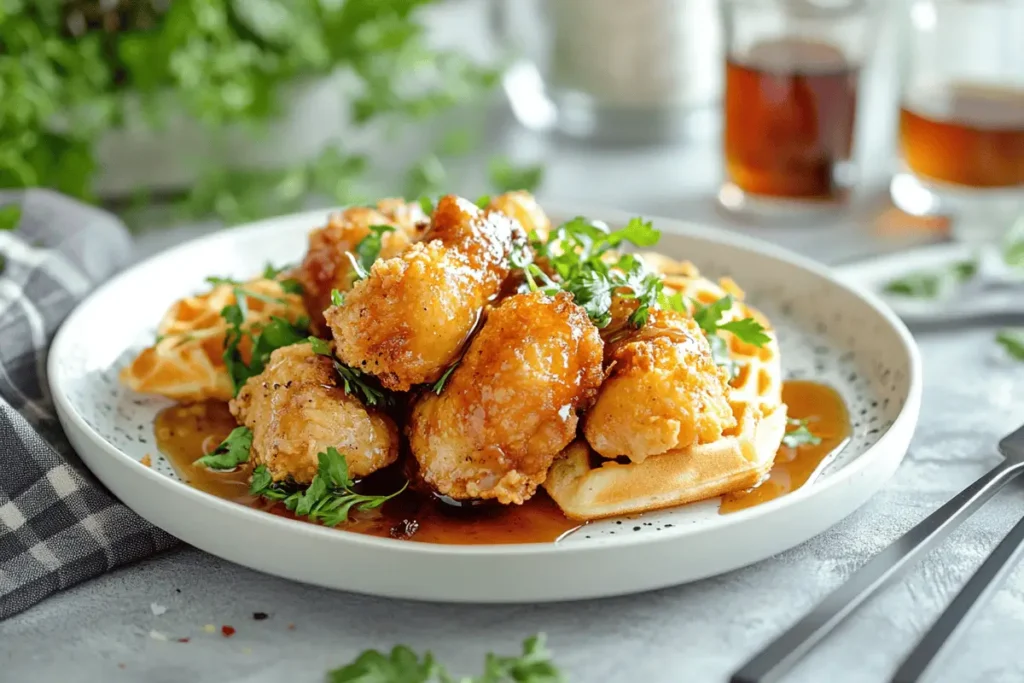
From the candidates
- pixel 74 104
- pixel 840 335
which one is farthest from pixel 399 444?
pixel 74 104

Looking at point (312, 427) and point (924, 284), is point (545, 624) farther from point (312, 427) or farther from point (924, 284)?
point (924, 284)

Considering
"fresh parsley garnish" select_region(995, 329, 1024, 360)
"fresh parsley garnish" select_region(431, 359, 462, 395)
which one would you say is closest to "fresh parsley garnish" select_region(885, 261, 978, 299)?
"fresh parsley garnish" select_region(995, 329, 1024, 360)

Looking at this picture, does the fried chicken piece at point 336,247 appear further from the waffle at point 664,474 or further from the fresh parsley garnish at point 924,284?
the fresh parsley garnish at point 924,284

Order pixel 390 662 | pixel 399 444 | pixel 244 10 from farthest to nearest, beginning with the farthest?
pixel 244 10 → pixel 399 444 → pixel 390 662

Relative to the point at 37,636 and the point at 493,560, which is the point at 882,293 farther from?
the point at 37,636

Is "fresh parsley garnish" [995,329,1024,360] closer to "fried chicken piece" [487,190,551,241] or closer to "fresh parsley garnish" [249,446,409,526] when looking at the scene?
"fried chicken piece" [487,190,551,241]
